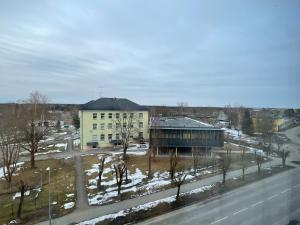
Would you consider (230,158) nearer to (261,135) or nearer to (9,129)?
(261,135)

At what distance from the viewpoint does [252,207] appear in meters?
3.13

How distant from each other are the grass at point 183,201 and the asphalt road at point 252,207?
0.54ft

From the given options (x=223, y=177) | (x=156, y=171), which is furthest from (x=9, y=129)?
(x=223, y=177)

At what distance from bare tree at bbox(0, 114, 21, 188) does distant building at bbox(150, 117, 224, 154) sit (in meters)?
3.88

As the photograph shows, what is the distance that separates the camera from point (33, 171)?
8.84 m

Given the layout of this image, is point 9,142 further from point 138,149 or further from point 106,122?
point 106,122

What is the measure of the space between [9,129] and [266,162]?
624cm

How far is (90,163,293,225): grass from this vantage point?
14.7 feet

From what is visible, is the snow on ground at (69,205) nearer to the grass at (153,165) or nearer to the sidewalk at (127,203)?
the sidewalk at (127,203)

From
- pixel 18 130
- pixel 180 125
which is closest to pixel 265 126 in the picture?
pixel 180 125

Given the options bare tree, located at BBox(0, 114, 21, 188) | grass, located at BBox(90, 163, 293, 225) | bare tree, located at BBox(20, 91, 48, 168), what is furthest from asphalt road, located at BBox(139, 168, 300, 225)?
bare tree, located at BBox(20, 91, 48, 168)

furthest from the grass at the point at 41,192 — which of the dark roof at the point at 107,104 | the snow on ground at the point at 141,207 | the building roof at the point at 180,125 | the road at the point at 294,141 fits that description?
the road at the point at 294,141

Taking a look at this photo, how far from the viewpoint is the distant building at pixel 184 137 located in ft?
30.4

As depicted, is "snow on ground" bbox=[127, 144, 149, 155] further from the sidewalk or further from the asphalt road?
the asphalt road
